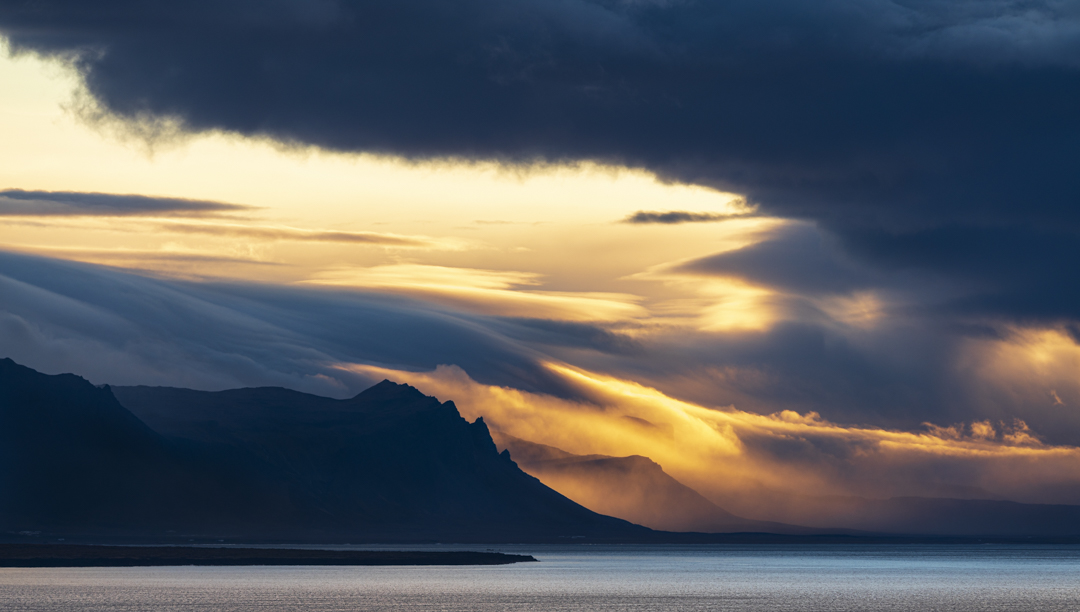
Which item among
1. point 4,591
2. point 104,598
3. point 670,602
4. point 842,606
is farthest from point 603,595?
point 4,591

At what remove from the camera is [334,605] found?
160000mm

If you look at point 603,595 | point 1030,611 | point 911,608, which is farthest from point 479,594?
point 1030,611

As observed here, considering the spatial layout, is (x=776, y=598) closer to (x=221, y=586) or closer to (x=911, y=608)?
(x=911, y=608)

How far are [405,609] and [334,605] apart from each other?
1091 cm

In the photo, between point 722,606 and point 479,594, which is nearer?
point 722,606

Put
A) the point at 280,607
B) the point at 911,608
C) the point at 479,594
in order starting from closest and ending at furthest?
1. the point at 280,607
2. the point at 911,608
3. the point at 479,594

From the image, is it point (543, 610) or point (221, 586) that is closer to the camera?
point (543, 610)

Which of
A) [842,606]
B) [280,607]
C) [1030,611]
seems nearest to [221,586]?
[280,607]

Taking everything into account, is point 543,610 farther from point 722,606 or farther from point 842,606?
point 842,606

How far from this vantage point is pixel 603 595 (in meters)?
199

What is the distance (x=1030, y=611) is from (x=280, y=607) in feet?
327

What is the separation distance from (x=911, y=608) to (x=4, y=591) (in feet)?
421

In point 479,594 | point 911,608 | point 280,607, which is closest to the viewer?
point 280,607

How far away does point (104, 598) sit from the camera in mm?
164625
